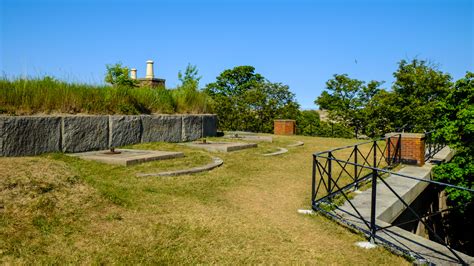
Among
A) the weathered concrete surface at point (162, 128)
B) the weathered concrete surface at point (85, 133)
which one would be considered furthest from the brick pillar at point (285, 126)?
the weathered concrete surface at point (85, 133)

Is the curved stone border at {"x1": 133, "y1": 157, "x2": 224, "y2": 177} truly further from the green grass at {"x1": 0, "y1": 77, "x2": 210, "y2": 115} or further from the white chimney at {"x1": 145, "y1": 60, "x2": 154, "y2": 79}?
the white chimney at {"x1": 145, "y1": 60, "x2": 154, "y2": 79}

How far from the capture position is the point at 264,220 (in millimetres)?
5352

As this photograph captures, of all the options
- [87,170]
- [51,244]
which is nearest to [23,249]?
[51,244]

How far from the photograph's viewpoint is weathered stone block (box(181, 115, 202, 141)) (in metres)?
12.6

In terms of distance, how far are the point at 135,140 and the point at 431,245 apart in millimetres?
8332

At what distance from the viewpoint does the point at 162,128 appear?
11734 millimetres

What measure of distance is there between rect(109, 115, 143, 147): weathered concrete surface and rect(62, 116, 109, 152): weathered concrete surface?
6.8 inches

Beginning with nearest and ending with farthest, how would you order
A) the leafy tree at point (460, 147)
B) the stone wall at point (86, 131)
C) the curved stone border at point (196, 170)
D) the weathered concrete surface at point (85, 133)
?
the curved stone border at point (196, 170) < the stone wall at point (86, 131) < the weathered concrete surface at point (85, 133) < the leafy tree at point (460, 147)

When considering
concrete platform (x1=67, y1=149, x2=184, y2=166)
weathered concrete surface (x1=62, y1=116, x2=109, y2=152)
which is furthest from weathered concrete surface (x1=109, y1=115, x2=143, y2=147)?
concrete platform (x1=67, y1=149, x2=184, y2=166)

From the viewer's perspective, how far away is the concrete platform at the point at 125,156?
317 inches

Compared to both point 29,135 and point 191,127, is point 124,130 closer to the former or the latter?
point 29,135

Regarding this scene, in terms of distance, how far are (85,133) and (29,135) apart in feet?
4.72

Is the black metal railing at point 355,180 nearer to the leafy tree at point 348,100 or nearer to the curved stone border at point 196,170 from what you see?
the curved stone border at point 196,170

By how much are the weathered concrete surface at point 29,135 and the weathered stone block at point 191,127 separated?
4497mm
